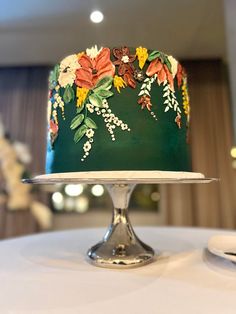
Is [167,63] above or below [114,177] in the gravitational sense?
above

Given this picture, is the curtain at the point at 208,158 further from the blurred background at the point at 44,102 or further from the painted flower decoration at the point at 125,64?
the painted flower decoration at the point at 125,64

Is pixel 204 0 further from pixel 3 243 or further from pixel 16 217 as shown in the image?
pixel 16 217

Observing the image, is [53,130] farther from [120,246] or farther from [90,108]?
[120,246]

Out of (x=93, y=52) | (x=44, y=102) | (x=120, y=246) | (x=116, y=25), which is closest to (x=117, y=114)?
(x=93, y=52)

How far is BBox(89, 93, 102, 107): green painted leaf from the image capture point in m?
0.43

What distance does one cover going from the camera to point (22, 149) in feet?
6.51

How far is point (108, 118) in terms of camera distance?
1.41ft

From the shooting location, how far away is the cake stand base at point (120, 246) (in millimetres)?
462

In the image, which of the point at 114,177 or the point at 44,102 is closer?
the point at 114,177

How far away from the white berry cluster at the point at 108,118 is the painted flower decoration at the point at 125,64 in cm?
5

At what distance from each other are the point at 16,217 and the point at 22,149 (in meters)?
0.52

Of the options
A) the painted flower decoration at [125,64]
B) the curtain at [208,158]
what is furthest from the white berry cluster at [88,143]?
the curtain at [208,158]

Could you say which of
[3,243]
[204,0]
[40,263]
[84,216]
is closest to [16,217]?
[84,216]

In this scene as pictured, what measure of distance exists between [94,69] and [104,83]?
1.3 inches
